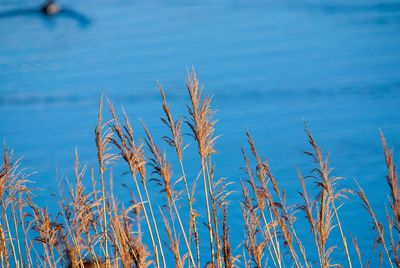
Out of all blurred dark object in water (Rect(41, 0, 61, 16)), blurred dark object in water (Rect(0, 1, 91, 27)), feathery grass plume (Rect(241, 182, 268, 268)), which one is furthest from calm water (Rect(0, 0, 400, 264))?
feathery grass plume (Rect(241, 182, 268, 268))

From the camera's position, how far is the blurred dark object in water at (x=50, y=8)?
12.2 metres

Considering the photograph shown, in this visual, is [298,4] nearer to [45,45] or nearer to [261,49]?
[261,49]

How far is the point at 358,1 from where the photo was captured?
11008 mm

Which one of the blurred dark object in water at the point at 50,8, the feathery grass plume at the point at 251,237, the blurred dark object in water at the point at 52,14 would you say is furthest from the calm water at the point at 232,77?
the feathery grass plume at the point at 251,237

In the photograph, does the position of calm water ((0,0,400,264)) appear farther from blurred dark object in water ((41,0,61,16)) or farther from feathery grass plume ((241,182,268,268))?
feathery grass plume ((241,182,268,268))

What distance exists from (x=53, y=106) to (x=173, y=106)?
1.27 m

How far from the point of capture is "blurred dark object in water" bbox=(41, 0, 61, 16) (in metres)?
12.2

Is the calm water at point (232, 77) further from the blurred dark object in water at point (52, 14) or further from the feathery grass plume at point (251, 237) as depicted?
the feathery grass plume at point (251, 237)

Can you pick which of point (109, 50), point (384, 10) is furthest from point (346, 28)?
point (109, 50)

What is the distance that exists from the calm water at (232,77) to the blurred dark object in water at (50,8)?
1.95 ft

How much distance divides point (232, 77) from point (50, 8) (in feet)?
18.4

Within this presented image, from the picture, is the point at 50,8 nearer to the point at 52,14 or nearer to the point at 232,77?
the point at 52,14

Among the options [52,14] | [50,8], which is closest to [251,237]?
[52,14]

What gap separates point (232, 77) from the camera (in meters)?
7.65
